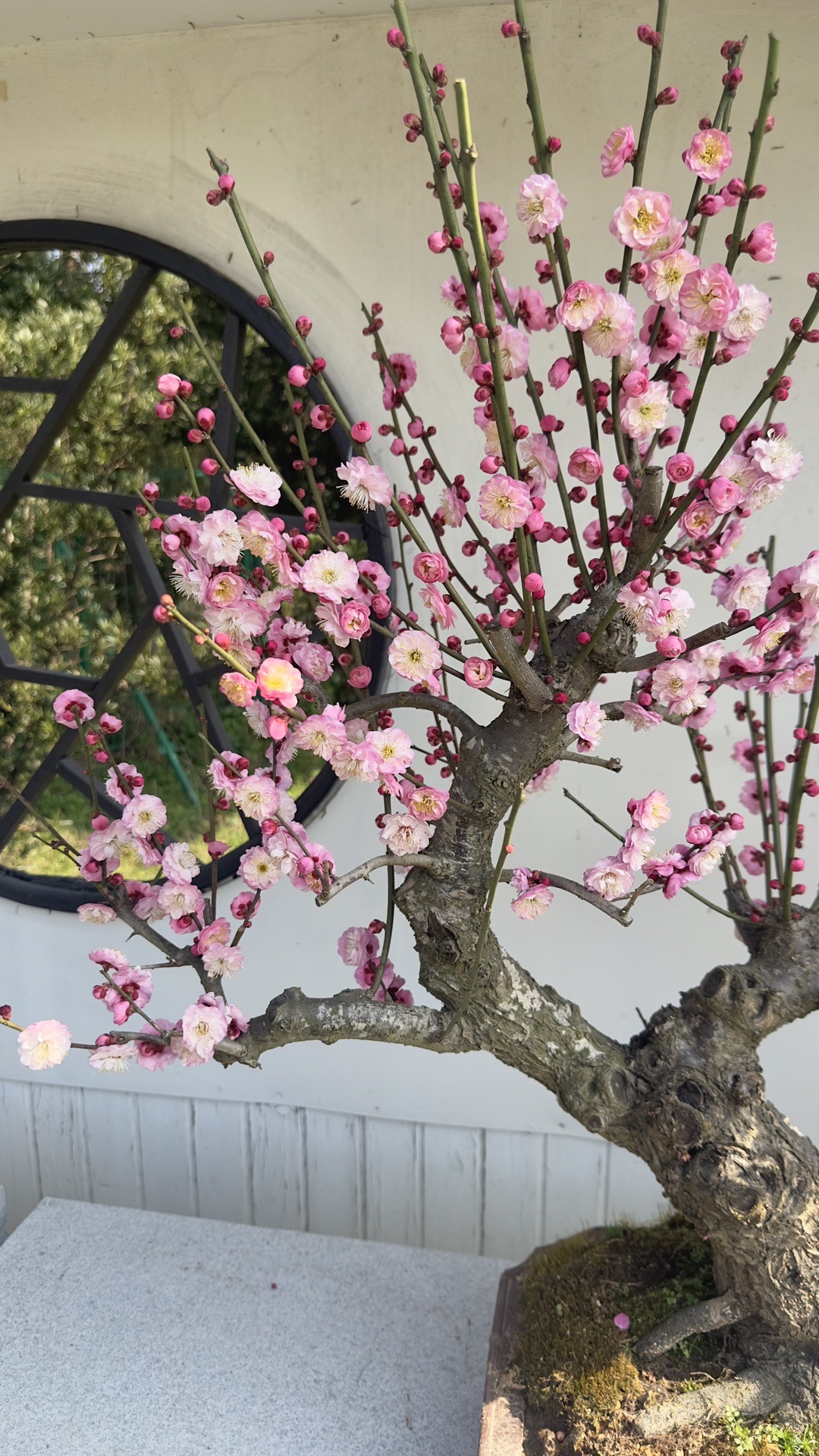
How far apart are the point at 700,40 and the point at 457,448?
0.59 m

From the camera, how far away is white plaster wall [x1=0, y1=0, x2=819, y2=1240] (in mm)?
1325

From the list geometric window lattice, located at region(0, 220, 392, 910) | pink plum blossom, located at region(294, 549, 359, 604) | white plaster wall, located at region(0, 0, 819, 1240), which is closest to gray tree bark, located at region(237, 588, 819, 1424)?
pink plum blossom, located at region(294, 549, 359, 604)

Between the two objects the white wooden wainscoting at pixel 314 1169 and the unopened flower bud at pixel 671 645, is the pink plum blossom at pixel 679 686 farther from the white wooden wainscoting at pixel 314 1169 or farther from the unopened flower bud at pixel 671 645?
the white wooden wainscoting at pixel 314 1169

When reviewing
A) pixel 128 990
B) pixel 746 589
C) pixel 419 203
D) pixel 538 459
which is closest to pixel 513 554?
pixel 538 459

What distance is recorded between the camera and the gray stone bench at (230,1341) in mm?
1176

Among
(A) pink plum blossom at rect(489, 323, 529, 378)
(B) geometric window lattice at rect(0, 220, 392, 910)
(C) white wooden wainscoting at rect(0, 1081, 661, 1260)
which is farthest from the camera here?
(C) white wooden wainscoting at rect(0, 1081, 661, 1260)

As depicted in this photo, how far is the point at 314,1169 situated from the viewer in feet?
5.73

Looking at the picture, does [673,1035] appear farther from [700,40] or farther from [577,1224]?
[700,40]

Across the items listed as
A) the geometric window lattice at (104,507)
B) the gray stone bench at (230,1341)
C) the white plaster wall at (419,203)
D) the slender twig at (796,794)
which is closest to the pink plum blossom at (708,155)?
the slender twig at (796,794)

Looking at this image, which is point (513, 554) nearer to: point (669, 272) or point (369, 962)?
point (669, 272)

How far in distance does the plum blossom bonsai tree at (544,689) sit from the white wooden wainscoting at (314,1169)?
60cm

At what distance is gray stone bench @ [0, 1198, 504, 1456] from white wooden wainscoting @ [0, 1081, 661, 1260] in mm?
177

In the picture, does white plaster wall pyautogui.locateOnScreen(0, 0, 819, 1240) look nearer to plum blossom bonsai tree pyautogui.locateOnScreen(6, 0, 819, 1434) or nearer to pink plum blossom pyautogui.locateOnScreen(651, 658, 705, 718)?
plum blossom bonsai tree pyautogui.locateOnScreen(6, 0, 819, 1434)

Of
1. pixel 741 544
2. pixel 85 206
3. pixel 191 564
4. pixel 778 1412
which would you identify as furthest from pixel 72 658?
pixel 778 1412
